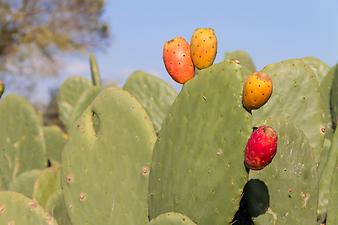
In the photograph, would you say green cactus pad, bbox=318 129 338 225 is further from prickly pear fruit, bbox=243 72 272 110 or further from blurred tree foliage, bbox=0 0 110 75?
blurred tree foliage, bbox=0 0 110 75

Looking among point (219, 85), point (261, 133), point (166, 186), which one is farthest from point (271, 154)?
point (166, 186)

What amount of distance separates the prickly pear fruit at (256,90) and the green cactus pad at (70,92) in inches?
78.7

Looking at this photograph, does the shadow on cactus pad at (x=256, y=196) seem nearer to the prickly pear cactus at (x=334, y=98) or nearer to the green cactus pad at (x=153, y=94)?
the prickly pear cactus at (x=334, y=98)

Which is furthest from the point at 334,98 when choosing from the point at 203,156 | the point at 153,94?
the point at 203,156

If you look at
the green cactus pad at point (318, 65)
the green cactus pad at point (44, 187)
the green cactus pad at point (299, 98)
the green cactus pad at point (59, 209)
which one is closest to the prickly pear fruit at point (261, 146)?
the green cactus pad at point (299, 98)

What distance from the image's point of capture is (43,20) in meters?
20.7

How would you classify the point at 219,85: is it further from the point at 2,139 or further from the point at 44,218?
the point at 2,139

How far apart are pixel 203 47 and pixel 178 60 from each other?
7 centimetres

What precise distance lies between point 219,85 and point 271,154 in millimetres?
170

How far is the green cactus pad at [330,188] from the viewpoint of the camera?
1.35 metres

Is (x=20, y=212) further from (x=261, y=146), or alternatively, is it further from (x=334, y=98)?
(x=334, y=98)

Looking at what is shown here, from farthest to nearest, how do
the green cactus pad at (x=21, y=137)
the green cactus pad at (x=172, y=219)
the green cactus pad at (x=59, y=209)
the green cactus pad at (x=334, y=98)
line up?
1. the green cactus pad at (x=21, y=137)
2. the green cactus pad at (x=334, y=98)
3. the green cactus pad at (x=59, y=209)
4. the green cactus pad at (x=172, y=219)

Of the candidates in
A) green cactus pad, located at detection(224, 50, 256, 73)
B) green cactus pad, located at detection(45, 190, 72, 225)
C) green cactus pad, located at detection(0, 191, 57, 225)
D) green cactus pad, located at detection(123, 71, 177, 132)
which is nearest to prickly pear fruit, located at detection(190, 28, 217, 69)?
green cactus pad, located at detection(0, 191, 57, 225)

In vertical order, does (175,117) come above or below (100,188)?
above
